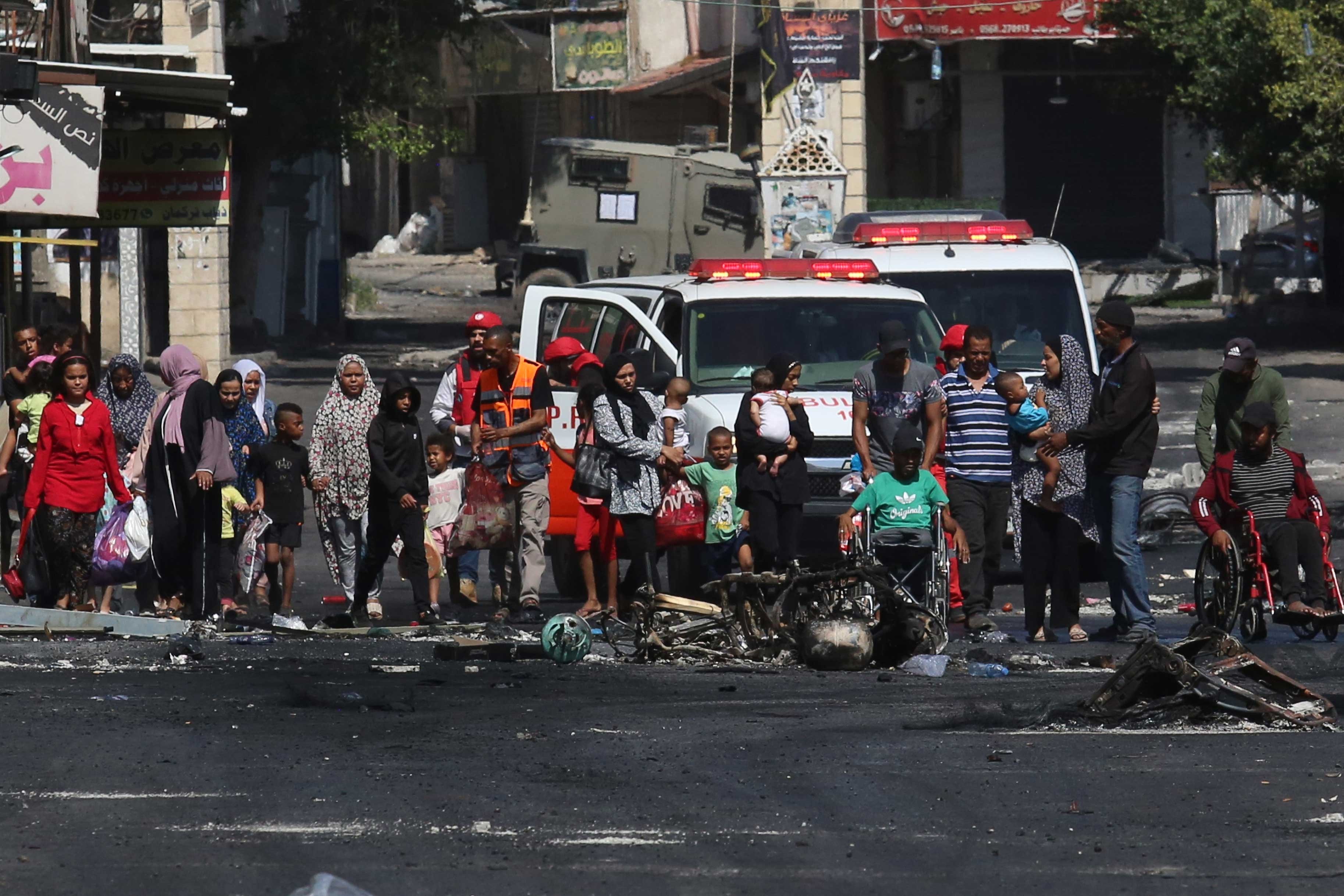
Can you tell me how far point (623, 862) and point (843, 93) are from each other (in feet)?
90.6

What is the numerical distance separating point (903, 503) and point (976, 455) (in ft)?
2.00

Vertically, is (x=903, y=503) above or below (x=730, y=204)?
below

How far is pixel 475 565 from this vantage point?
12.4 metres

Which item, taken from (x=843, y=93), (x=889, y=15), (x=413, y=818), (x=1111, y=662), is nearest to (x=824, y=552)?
(x=1111, y=662)

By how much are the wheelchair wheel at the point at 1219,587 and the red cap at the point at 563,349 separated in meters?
4.10

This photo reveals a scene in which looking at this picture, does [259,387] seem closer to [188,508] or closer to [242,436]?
[242,436]

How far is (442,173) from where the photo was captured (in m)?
55.1

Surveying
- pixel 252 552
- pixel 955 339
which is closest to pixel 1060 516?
pixel 955 339

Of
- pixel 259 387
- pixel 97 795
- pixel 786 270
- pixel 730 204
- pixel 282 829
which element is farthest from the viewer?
pixel 730 204

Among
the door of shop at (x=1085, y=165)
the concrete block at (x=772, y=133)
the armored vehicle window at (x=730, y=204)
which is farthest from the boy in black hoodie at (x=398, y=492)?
the door of shop at (x=1085, y=165)

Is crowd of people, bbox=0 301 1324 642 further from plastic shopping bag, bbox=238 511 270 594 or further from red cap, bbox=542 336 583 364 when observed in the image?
red cap, bbox=542 336 583 364

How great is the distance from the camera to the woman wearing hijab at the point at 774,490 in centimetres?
1127

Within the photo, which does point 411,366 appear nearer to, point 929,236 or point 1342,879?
point 929,236

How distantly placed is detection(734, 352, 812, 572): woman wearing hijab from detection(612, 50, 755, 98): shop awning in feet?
94.7
